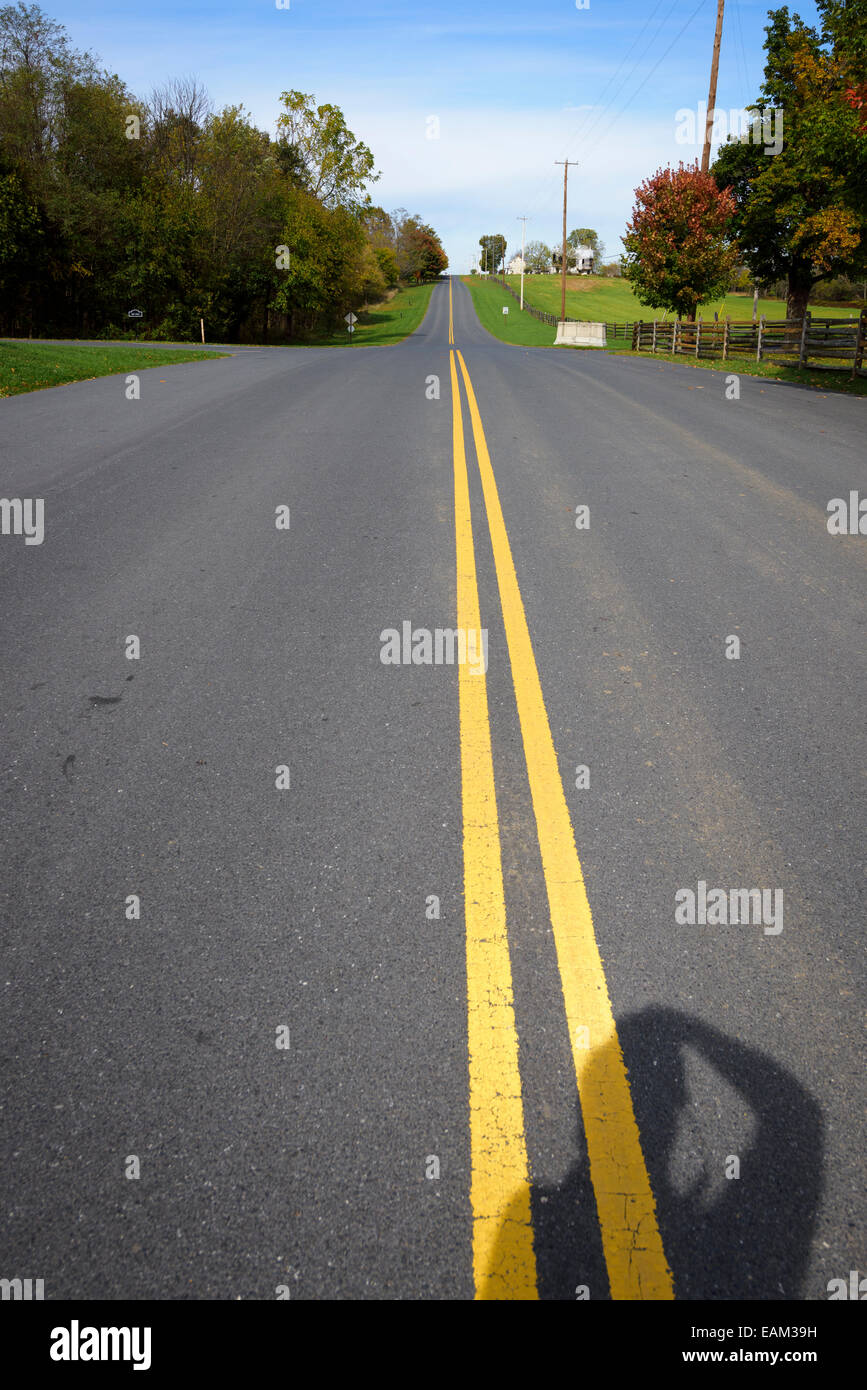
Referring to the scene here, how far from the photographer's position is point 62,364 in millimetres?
18562

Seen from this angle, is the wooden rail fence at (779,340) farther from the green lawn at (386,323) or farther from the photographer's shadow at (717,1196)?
the photographer's shadow at (717,1196)

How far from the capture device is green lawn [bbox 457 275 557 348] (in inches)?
2159

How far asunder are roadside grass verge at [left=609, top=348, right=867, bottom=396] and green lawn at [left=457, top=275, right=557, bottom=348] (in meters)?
20.7

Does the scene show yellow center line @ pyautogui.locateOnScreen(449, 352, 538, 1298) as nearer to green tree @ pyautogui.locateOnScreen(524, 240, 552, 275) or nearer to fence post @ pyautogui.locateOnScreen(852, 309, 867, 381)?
fence post @ pyautogui.locateOnScreen(852, 309, 867, 381)

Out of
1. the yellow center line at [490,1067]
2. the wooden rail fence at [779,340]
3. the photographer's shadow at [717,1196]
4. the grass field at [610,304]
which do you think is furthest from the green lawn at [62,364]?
the grass field at [610,304]

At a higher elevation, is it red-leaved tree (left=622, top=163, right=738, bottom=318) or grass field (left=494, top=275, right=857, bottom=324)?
grass field (left=494, top=275, right=857, bottom=324)

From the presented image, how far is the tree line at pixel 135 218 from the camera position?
40531 millimetres

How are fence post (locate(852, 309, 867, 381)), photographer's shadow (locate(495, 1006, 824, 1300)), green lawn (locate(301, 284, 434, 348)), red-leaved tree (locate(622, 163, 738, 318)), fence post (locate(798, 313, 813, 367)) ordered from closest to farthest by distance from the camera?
photographer's shadow (locate(495, 1006, 824, 1300)), fence post (locate(852, 309, 867, 381)), fence post (locate(798, 313, 813, 367)), red-leaved tree (locate(622, 163, 738, 318)), green lawn (locate(301, 284, 434, 348))

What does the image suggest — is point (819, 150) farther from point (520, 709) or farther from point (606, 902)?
point (606, 902)

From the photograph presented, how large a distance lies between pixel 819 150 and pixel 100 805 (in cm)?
1784

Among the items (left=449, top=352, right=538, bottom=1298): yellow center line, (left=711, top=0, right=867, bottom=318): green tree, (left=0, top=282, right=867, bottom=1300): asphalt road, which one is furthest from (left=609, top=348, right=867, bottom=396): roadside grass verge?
(left=449, top=352, right=538, bottom=1298): yellow center line

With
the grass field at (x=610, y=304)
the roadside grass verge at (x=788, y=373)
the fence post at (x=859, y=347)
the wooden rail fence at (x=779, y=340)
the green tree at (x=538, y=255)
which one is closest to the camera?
the roadside grass verge at (x=788, y=373)

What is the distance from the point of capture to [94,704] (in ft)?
14.2

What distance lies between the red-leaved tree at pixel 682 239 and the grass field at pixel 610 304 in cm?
2037
